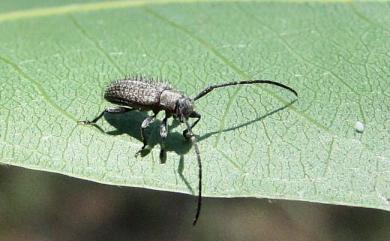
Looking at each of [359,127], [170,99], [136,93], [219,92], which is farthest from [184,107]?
[359,127]

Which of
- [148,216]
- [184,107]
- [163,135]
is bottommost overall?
[148,216]

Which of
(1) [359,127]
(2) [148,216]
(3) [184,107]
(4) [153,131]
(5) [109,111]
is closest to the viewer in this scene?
(1) [359,127]

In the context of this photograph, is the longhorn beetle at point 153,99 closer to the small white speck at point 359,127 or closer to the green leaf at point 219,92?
the green leaf at point 219,92

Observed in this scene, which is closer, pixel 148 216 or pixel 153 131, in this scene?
pixel 153 131

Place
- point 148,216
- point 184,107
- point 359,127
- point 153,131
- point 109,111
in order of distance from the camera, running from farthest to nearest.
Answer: point 148,216, point 153,131, point 109,111, point 184,107, point 359,127

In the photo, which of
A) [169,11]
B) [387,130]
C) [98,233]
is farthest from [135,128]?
[98,233]

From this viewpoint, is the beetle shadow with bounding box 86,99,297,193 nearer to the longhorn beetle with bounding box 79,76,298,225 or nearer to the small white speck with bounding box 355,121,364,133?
the longhorn beetle with bounding box 79,76,298,225

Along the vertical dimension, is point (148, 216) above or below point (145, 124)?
below

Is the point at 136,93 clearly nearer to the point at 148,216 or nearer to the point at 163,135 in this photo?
the point at 163,135

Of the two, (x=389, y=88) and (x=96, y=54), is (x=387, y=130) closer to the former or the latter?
(x=389, y=88)
